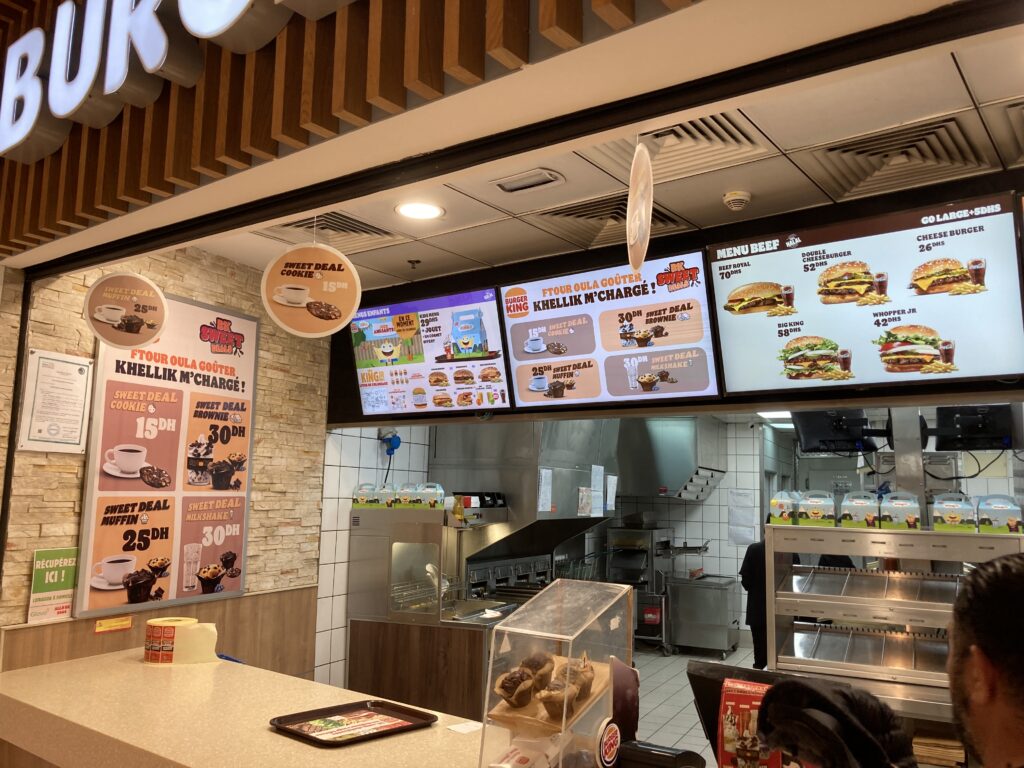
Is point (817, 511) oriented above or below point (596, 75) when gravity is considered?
below

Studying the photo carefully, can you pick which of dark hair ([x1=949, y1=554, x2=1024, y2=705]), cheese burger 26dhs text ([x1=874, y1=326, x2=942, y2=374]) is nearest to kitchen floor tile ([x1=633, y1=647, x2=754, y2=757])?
cheese burger 26dhs text ([x1=874, y1=326, x2=942, y2=374])


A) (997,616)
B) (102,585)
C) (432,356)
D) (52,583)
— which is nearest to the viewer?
(997,616)

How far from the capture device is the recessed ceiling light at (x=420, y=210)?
3560 millimetres

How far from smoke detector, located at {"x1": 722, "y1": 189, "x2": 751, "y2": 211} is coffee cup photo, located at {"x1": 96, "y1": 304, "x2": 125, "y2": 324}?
284 cm

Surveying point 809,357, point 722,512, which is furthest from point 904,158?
point 722,512

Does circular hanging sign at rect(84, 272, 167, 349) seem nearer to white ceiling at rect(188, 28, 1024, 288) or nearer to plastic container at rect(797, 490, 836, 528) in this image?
white ceiling at rect(188, 28, 1024, 288)

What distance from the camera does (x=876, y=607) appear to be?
11.2ft

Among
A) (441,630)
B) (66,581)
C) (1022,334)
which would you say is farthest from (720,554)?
(66,581)

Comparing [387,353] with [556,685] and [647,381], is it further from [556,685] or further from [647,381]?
[556,685]

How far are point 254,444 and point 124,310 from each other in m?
1.43

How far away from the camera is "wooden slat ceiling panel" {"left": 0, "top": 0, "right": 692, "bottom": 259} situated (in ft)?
5.59

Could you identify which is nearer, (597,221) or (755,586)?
(597,221)

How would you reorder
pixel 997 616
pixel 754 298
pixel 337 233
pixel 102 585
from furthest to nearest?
pixel 337 233
pixel 102 585
pixel 754 298
pixel 997 616

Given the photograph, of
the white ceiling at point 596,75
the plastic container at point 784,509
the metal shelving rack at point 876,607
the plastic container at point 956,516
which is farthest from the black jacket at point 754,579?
the white ceiling at point 596,75
